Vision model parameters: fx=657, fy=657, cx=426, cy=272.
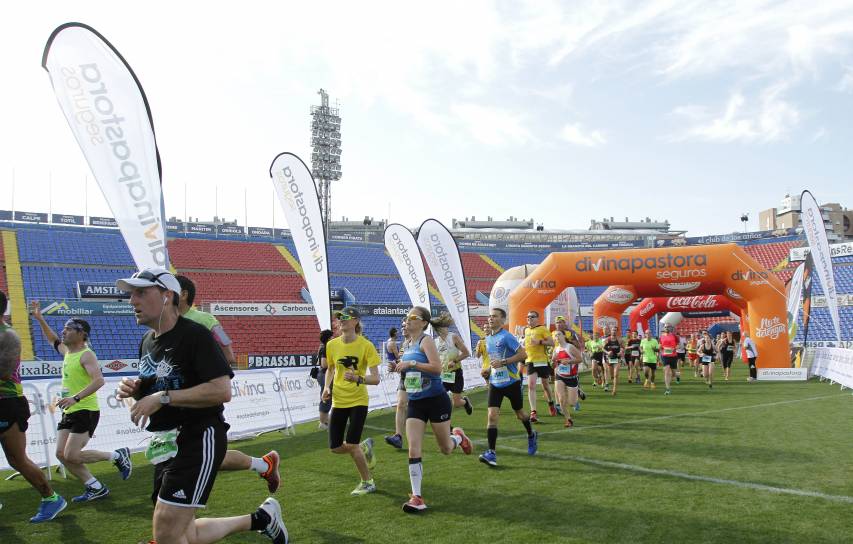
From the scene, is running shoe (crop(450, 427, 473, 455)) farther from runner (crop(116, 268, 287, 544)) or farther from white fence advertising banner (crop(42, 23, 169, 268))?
white fence advertising banner (crop(42, 23, 169, 268))

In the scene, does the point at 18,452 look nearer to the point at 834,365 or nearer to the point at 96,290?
the point at 834,365

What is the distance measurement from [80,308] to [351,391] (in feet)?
102

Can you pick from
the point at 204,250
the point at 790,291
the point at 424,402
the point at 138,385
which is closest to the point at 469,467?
the point at 424,402

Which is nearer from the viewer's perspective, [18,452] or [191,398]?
[191,398]

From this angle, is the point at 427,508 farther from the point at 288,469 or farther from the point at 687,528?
the point at 288,469

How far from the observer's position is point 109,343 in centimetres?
3300

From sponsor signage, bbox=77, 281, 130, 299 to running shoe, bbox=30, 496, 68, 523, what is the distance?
3212 cm

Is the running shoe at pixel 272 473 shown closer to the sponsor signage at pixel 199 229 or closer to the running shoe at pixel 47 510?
the running shoe at pixel 47 510

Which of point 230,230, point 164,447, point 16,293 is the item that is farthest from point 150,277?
point 230,230

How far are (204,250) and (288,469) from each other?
40.4 meters

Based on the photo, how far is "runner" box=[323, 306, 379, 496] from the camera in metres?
6.51

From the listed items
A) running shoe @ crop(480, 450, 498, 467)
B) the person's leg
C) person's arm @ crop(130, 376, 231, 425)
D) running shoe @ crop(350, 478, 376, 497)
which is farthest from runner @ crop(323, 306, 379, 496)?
person's arm @ crop(130, 376, 231, 425)

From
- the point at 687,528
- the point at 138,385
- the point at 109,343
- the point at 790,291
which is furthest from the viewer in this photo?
the point at 109,343

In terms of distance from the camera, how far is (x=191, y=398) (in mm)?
3383
